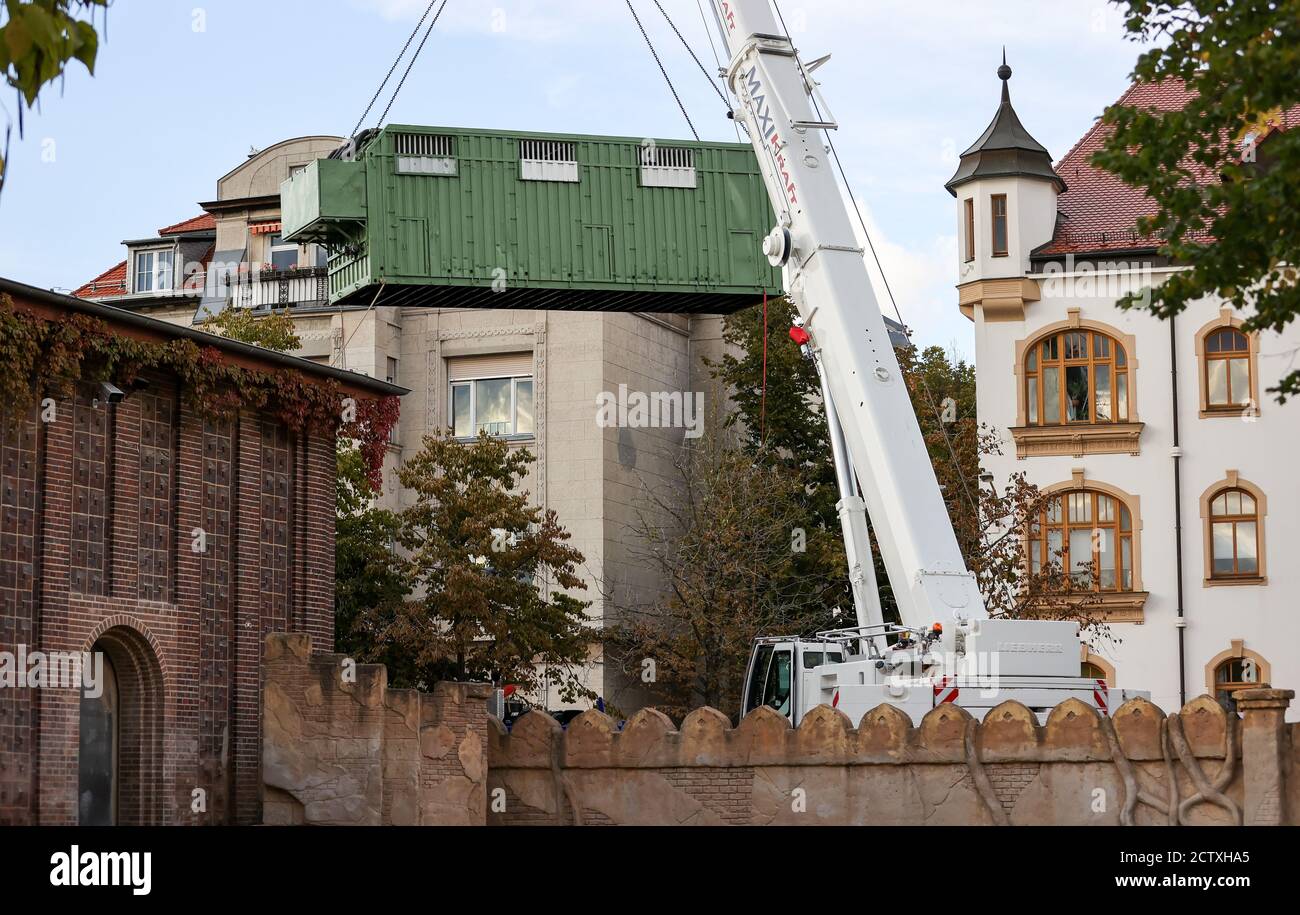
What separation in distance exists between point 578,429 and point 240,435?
25.1 metres

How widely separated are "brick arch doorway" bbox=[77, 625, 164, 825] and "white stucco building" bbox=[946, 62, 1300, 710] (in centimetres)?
2183

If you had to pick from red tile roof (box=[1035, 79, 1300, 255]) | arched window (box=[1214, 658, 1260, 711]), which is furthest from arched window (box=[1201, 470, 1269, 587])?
red tile roof (box=[1035, 79, 1300, 255])

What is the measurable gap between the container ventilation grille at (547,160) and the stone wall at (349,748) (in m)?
9.04

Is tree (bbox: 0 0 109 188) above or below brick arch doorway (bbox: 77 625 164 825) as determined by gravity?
above

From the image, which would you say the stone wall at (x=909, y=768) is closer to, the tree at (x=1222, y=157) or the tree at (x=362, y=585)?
the tree at (x=1222, y=157)

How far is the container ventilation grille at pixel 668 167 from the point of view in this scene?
30.8m

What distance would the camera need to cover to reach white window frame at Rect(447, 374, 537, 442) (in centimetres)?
5174

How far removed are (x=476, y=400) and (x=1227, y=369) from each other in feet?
66.5

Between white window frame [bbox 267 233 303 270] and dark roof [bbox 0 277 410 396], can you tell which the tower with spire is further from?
white window frame [bbox 267 233 303 270]

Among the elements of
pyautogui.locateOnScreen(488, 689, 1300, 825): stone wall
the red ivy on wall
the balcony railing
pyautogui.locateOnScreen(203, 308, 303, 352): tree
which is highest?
the balcony railing

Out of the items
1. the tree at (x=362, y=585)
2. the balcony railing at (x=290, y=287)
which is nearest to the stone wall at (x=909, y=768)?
the tree at (x=362, y=585)

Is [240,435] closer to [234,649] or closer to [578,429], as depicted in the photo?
[234,649]

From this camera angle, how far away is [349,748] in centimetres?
2452
